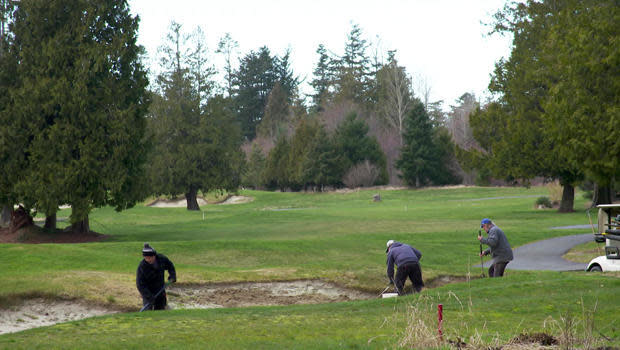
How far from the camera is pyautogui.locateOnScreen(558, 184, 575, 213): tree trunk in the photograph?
149 feet

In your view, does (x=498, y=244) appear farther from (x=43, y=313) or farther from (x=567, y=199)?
(x=567, y=199)

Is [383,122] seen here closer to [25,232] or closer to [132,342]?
[25,232]

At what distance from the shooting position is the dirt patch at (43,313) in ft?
49.9

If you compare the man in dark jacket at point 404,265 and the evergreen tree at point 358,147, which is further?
the evergreen tree at point 358,147

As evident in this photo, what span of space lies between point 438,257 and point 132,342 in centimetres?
1673

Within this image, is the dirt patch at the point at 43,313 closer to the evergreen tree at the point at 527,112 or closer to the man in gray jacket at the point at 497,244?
the man in gray jacket at the point at 497,244

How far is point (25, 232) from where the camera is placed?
29781 millimetres

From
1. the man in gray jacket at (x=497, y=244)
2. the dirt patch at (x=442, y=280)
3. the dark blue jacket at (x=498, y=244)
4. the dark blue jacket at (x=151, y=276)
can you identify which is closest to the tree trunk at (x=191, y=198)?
the dirt patch at (x=442, y=280)

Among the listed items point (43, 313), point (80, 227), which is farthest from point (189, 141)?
point (43, 313)

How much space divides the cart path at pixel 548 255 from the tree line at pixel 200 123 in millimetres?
3083

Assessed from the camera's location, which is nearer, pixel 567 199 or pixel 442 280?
pixel 442 280

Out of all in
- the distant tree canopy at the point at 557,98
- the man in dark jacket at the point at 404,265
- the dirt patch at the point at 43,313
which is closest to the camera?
the dirt patch at the point at 43,313

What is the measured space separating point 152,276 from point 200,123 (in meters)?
45.9

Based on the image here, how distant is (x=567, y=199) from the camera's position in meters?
45.5
